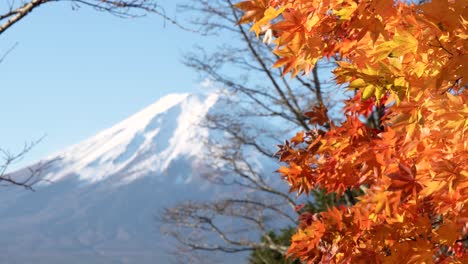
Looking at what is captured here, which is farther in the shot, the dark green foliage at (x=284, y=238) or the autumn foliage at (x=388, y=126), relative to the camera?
the dark green foliage at (x=284, y=238)

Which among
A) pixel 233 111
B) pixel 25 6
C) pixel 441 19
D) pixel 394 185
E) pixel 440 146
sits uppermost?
pixel 233 111

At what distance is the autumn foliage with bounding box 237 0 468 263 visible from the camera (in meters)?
1.92

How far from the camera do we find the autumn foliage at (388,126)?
75.6 inches

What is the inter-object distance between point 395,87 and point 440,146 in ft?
1.93

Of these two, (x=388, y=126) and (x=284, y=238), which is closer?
(x=388, y=126)

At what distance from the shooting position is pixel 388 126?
99.8 inches

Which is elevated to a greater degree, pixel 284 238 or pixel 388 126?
pixel 388 126

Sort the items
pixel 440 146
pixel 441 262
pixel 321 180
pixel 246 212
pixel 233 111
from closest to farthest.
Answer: pixel 440 146, pixel 441 262, pixel 321 180, pixel 233 111, pixel 246 212

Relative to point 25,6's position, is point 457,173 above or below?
below

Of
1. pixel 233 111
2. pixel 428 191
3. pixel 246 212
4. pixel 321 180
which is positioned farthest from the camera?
pixel 246 212

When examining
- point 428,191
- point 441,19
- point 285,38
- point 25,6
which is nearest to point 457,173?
point 428,191

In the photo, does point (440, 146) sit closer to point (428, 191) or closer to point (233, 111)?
point (428, 191)

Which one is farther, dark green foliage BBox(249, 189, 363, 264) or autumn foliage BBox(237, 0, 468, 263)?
dark green foliage BBox(249, 189, 363, 264)

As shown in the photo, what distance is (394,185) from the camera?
2.08 m
